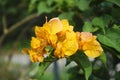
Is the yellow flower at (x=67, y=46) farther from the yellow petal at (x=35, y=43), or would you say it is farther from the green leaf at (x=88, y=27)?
the green leaf at (x=88, y=27)

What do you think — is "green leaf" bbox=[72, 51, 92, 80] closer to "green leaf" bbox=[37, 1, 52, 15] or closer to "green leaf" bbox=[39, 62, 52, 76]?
"green leaf" bbox=[39, 62, 52, 76]

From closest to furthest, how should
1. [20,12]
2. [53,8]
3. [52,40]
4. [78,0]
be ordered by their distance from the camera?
[52,40]
[78,0]
[53,8]
[20,12]

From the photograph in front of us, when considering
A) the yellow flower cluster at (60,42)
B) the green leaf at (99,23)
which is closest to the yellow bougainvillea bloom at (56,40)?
the yellow flower cluster at (60,42)

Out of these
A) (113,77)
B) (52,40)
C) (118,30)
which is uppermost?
(52,40)

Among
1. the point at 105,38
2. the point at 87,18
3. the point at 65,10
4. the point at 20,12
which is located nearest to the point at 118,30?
the point at 105,38

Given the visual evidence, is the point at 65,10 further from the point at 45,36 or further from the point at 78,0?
the point at 45,36

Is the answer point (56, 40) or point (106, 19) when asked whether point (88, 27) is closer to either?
point (106, 19)

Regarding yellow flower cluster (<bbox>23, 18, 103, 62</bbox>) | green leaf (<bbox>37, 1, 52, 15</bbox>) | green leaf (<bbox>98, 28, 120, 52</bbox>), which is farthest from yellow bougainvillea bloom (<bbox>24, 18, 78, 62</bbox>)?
green leaf (<bbox>37, 1, 52, 15</bbox>)
